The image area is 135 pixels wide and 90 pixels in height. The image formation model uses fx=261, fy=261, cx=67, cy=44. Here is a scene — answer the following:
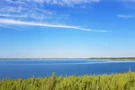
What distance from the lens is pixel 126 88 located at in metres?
10.1

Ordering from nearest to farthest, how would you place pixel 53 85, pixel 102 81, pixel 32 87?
pixel 32 87 → pixel 53 85 → pixel 102 81

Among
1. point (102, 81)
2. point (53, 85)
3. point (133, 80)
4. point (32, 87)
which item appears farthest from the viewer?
point (133, 80)

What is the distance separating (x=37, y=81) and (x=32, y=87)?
3.49ft

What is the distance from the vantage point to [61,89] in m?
8.84

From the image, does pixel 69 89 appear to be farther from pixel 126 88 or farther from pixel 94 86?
pixel 126 88

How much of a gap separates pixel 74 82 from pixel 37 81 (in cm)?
136

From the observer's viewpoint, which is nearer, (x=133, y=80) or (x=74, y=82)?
(x=74, y=82)

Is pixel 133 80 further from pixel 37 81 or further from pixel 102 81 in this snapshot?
pixel 37 81

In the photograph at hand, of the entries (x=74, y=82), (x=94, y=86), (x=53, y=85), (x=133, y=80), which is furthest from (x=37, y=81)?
(x=133, y=80)

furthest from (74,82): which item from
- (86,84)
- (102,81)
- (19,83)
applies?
(19,83)

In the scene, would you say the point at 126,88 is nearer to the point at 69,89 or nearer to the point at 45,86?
the point at 69,89

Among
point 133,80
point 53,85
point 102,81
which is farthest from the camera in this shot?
point 133,80

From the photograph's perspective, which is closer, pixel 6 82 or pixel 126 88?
pixel 6 82

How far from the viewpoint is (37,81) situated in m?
9.61
